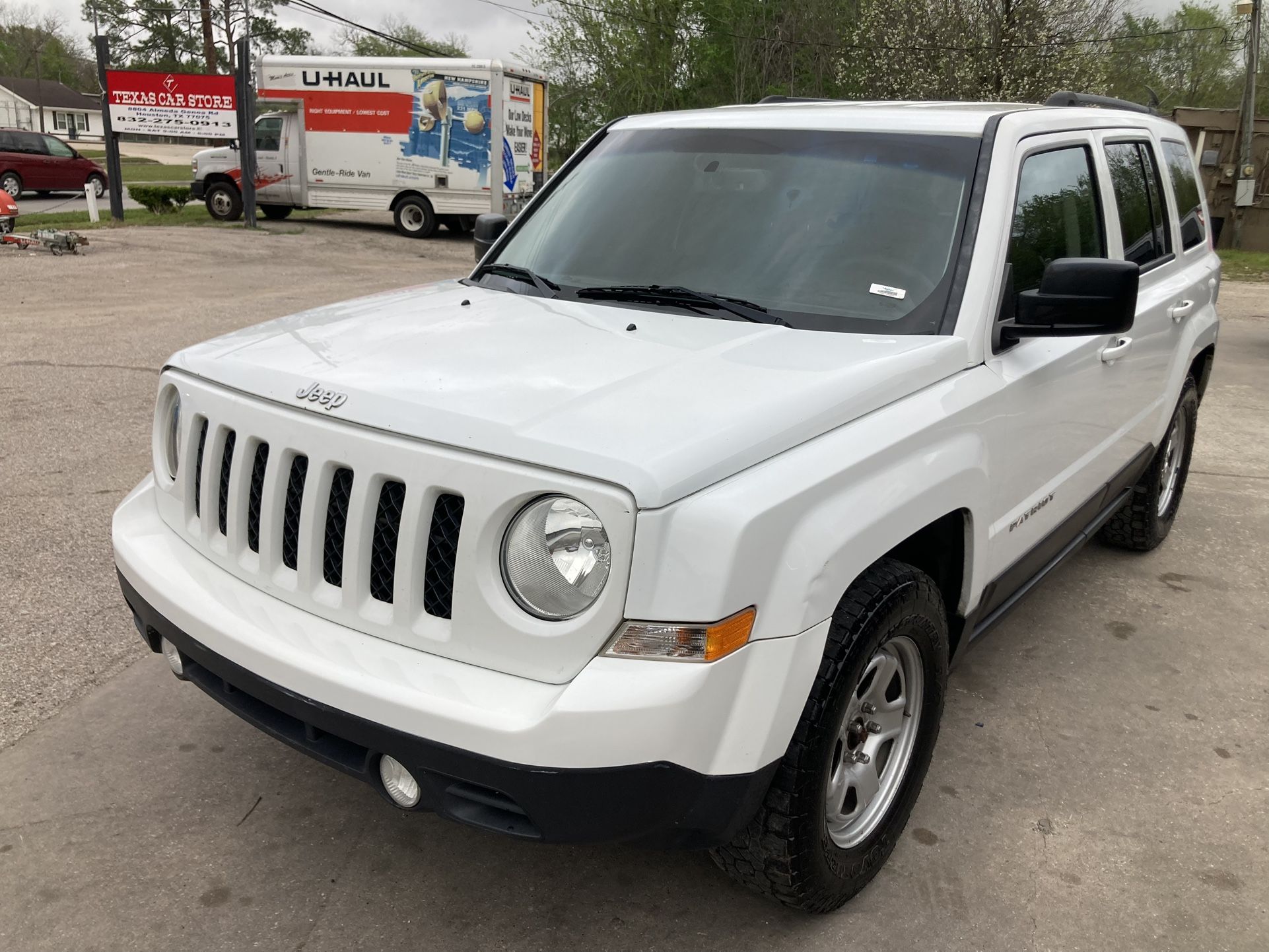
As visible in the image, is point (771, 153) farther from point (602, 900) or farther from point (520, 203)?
point (520, 203)

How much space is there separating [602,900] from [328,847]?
0.74m

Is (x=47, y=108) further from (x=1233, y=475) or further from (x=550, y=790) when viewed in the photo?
(x=550, y=790)

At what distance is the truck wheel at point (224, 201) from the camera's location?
21.3 meters

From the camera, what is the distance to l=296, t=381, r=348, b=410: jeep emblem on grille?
2293 millimetres

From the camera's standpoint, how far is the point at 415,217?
20.9 metres

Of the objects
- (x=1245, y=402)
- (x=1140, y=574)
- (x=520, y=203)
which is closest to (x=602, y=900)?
(x=1140, y=574)

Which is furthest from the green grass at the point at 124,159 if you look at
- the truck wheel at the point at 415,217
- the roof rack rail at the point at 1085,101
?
the roof rack rail at the point at 1085,101

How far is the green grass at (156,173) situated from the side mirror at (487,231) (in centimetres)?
3242

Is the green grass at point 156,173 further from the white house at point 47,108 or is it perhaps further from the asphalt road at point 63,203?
the white house at point 47,108

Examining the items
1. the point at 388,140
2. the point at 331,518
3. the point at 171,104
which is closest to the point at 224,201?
the point at 171,104

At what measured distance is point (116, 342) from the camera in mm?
9336

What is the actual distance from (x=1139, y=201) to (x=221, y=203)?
2059 cm

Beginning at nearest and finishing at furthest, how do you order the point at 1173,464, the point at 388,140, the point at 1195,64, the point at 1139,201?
the point at 1139,201 → the point at 1173,464 → the point at 388,140 → the point at 1195,64

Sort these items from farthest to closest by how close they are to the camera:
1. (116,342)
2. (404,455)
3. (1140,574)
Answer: (116,342) < (1140,574) < (404,455)
